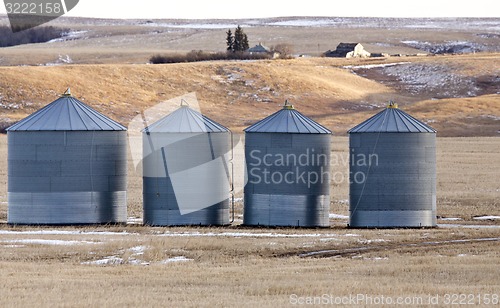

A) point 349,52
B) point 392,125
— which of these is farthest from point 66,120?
point 349,52

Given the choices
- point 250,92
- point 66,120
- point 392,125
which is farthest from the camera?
point 250,92

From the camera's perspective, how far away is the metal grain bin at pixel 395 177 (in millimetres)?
39844

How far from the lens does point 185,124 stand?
4038 centimetres

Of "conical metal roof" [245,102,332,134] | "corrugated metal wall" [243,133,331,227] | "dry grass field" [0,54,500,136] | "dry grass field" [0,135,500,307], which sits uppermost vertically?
"dry grass field" [0,54,500,136]

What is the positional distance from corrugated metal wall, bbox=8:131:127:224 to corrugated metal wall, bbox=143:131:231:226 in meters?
1.54

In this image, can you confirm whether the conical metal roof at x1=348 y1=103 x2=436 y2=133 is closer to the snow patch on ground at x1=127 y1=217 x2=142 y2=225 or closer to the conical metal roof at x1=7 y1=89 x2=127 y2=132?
the snow patch on ground at x1=127 y1=217 x2=142 y2=225

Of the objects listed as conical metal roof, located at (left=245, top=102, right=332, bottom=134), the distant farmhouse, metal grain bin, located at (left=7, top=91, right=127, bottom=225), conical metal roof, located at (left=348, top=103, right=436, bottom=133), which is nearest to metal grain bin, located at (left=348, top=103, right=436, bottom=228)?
conical metal roof, located at (left=348, top=103, right=436, bottom=133)

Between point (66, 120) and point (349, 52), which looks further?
point (349, 52)

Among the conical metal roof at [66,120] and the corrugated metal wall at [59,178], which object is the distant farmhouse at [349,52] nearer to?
the conical metal roof at [66,120]

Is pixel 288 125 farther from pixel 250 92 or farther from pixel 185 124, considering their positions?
pixel 250 92

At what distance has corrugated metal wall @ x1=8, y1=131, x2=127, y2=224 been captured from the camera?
3950 cm

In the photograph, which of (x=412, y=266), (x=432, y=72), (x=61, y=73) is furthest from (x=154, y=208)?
(x=432, y=72)

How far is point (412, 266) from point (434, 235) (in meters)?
8.44

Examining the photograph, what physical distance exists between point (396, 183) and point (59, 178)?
12051 millimetres
